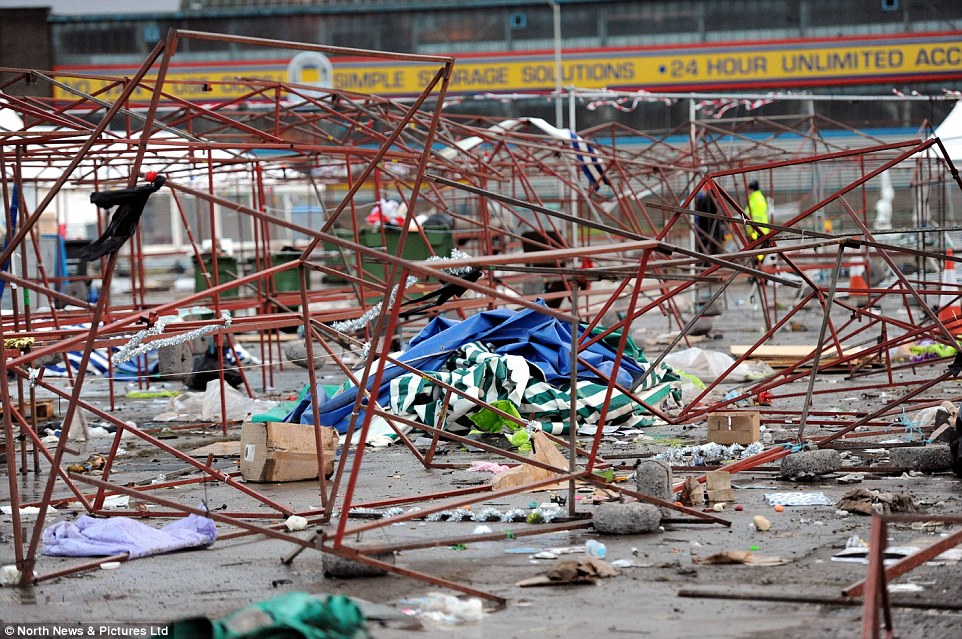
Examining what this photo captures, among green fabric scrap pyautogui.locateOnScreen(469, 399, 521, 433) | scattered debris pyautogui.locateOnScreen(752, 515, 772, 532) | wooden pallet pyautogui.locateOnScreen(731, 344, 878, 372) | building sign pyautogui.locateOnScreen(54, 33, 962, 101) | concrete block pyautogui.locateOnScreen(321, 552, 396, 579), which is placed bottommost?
wooden pallet pyautogui.locateOnScreen(731, 344, 878, 372)

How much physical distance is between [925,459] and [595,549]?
2.79 meters

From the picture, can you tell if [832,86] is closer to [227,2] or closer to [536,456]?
[227,2]

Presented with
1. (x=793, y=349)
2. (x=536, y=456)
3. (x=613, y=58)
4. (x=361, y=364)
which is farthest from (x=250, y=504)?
(x=613, y=58)

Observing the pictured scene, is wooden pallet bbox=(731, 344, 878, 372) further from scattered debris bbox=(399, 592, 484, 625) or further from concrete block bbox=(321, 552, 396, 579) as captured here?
scattered debris bbox=(399, 592, 484, 625)

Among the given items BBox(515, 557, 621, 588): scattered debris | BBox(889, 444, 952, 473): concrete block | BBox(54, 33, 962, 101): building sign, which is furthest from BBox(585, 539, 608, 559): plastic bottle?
BBox(54, 33, 962, 101): building sign

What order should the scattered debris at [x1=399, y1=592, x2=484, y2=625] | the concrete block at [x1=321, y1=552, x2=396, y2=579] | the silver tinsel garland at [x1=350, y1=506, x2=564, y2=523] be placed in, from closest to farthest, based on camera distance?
the scattered debris at [x1=399, y1=592, x2=484, y2=625] < the concrete block at [x1=321, y1=552, x2=396, y2=579] < the silver tinsel garland at [x1=350, y1=506, x2=564, y2=523]

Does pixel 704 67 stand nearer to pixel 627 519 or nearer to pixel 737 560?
pixel 627 519

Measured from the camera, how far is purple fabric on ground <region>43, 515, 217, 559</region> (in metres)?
5.90

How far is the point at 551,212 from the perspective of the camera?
6742 mm

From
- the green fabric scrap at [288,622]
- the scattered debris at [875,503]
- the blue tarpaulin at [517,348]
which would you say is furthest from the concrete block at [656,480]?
the blue tarpaulin at [517,348]

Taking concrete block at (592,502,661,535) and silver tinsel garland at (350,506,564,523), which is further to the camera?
silver tinsel garland at (350,506,564,523)

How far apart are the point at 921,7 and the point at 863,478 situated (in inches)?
1525

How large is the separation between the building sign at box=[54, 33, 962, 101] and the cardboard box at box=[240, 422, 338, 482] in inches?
1329

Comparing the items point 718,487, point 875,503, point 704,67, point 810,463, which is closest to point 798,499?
point 718,487
